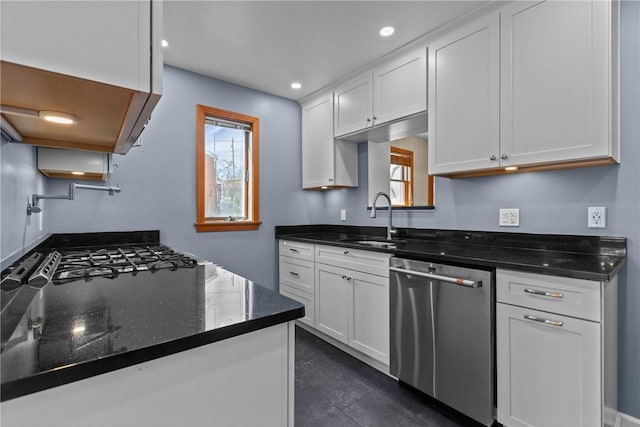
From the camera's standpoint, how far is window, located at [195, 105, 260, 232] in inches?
112

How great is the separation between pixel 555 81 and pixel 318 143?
204 cm

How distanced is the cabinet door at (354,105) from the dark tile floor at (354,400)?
1.99 meters

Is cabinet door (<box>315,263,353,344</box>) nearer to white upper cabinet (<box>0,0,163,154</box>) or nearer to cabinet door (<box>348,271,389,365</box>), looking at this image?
cabinet door (<box>348,271,389,365</box>)

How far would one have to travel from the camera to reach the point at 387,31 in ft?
7.16

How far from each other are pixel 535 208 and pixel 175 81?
2.97 meters

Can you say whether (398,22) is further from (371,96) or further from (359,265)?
(359,265)

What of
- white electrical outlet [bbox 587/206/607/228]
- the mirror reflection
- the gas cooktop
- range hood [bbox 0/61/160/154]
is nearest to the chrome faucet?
the mirror reflection

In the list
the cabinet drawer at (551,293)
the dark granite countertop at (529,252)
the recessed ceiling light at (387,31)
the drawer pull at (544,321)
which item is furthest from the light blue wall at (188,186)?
the drawer pull at (544,321)

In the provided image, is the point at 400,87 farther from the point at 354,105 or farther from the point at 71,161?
the point at 71,161

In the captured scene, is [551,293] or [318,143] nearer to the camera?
[551,293]

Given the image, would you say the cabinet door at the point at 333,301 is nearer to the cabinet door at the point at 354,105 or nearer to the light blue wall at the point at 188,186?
the light blue wall at the point at 188,186

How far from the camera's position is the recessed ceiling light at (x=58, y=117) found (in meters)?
0.90

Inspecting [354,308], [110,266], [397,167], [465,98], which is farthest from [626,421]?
[110,266]

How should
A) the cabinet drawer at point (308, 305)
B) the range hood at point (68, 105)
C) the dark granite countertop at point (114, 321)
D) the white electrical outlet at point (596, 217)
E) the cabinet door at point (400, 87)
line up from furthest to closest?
the cabinet drawer at point (308, 305) → the cabinet door at point (400, 87) → the white electrical outlet at point (596, 217) → the range hood at point (68, 105) → the dark granite countertop at point (114, 321)
